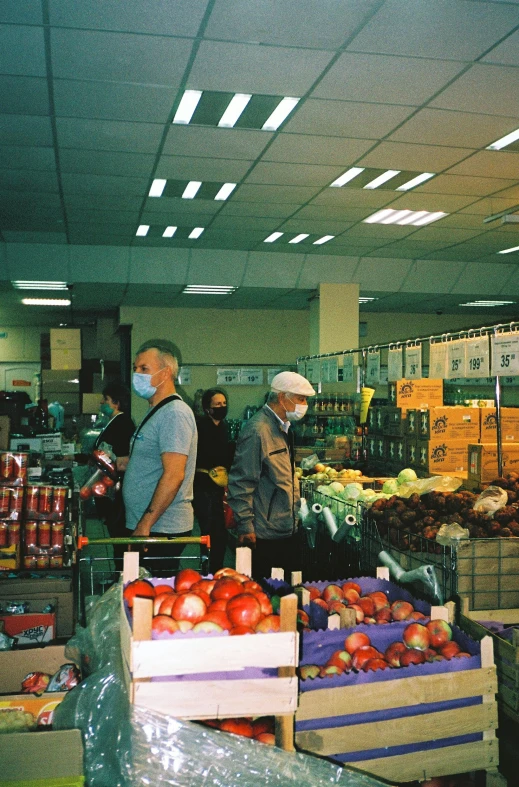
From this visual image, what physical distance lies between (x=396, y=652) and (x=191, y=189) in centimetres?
562

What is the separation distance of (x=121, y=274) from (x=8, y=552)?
7.43 meters

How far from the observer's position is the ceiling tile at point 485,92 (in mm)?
4477

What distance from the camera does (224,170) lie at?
6.52m

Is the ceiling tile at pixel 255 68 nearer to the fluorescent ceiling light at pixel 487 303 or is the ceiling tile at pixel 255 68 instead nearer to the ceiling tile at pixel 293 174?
the ceiling tile at pixel 293 174

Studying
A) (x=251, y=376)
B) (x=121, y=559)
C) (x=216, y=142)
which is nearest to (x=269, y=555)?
(x=121, y=559)

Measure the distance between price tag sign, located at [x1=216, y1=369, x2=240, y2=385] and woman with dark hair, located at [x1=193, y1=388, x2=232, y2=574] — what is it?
749cm

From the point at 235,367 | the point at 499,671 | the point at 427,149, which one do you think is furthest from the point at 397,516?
the point at 235,367

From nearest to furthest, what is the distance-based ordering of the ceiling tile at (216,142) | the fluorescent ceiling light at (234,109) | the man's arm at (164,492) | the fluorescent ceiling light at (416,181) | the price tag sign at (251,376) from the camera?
the man's arm at (164,492) → the fluorescent ceiling light at (234,109) → the ceiling tile at (216,142) → the fluorescent ceiling light at (416,181) → the price tag sign at (251,376)

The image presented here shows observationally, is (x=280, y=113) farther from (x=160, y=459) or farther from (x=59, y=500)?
(x=59, y=500)

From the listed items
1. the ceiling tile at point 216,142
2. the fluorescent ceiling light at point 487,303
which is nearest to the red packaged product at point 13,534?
the ceiling tile at point 216,142

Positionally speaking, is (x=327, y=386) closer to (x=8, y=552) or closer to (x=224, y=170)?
(x=224, y=170)

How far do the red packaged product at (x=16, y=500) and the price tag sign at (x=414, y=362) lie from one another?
11.2 feet

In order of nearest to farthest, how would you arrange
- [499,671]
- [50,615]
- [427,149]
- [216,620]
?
[216,620] < [499,671] < [50,615] < [427,149]

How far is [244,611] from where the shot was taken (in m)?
2.09
